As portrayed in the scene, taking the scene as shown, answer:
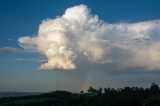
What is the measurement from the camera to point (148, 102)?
5925 inches

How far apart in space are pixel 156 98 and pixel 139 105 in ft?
157

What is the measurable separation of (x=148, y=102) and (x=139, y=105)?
49.1 metres

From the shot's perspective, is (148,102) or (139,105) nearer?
(148,102)

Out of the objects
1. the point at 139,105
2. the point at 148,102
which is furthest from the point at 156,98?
the point at 139,105

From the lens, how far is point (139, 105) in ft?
652

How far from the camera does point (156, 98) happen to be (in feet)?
498

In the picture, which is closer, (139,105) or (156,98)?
(156,98)

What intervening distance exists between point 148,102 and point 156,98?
174 inches

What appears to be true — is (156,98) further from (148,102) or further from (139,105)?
(139,105)
